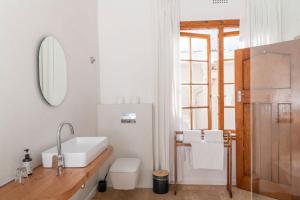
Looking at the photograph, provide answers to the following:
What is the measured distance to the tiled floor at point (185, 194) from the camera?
2754 millimetres

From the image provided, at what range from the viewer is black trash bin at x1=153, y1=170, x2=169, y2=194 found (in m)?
2.83

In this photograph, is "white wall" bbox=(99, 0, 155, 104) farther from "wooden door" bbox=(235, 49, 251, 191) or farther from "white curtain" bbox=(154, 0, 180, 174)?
"wooden door" bbox=(235, 49, 251, 191)

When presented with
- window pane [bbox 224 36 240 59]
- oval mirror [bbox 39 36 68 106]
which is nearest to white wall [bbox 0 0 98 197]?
oval mirror [bbox 39 36 68 106]

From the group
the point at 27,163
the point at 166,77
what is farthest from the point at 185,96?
the point at 27,163

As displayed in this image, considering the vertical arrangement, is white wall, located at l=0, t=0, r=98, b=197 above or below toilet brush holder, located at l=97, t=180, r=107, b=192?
above

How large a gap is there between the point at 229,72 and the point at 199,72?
465 millimetres

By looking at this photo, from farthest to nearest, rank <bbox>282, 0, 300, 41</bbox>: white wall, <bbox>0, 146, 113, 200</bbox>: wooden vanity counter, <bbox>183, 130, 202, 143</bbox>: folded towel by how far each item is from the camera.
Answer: <bbox>183, 130, 202, 143</bbox>: folded towel < <bbox>282, 0, 300, 41</bbox>: white wall < <bbox>0, 146, 113, 200</bbox>: wooden vanity counter

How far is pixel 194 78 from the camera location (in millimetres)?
3254

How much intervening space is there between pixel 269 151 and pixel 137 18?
2.54 m

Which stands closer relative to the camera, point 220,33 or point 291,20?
point 291,20

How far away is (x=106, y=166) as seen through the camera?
10.2 feet

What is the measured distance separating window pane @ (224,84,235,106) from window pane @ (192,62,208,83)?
1.24 ft

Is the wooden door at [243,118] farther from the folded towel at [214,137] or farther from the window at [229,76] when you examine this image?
the folded towel at [214,137]

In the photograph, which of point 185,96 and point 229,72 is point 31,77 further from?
point 229,72
